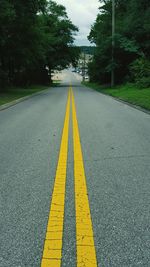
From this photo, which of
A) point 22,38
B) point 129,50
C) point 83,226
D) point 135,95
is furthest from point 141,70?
point 83,226

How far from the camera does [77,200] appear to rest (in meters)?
4.18

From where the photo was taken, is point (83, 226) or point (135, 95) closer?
point (83, 226)

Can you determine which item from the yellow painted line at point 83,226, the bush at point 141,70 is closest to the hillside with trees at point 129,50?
the bush at point 141,70

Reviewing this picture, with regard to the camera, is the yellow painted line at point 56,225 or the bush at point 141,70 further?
the bush at point 141,70

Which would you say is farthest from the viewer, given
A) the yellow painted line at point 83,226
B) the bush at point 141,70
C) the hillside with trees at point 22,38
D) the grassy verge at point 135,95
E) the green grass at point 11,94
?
the bush at point 141,70

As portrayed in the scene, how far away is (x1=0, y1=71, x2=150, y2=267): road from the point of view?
2.96 m

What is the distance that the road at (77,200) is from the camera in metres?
2.96

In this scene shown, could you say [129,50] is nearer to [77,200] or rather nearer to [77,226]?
[77,200]

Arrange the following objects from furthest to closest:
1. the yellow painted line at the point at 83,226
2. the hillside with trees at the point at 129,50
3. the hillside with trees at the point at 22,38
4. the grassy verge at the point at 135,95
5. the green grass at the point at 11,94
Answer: the hillside with trees at the point at 129,50
the hillside with trees at the point at 22,38
the green grass at the point at 11,94
the grassy verge at the point at 135,95
the yellow painted line at the point at 83,226

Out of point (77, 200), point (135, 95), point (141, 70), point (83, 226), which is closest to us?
point (83, 226)

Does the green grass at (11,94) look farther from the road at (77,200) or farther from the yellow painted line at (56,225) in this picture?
the yellow painted line at (56,225)

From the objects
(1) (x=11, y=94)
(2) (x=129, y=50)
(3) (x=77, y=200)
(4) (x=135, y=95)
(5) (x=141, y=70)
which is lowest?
(1) (x=11, y=94)

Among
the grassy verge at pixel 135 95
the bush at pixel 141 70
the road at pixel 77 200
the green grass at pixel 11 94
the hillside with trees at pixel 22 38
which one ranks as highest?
the hillside with trees at pixel 22 38

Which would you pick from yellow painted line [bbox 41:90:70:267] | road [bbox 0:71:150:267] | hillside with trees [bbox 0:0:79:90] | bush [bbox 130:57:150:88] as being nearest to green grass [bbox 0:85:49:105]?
hillside with trees [bbox 0:0:79:90]
